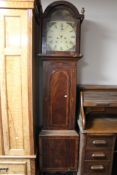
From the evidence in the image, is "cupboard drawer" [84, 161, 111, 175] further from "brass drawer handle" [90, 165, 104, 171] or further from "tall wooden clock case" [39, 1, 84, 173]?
"tall wooden clock case" [39, 1, 84, 173]

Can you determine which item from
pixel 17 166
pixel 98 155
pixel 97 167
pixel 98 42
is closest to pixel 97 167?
pixel 97 167

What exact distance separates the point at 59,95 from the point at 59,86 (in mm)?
101

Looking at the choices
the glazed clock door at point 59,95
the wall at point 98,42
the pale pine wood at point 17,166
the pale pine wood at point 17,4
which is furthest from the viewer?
the wall at point 98,42

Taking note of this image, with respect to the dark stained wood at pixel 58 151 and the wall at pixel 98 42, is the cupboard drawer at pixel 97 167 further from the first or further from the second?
the wall at pixel 98 42

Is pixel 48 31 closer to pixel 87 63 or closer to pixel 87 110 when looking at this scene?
pixel 87 63

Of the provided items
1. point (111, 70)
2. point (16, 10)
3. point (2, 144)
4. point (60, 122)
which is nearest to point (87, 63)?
point (111, 70)

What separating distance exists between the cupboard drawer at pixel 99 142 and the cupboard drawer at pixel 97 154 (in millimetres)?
55

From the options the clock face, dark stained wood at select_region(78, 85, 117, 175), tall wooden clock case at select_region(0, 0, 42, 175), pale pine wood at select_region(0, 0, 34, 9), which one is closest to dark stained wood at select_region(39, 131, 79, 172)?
dark stained wood at select_region(78, 85, 117, 175)

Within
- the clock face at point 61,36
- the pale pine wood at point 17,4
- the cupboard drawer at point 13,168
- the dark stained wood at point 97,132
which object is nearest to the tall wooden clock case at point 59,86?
the clock face at point 61,36

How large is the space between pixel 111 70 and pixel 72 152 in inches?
43.9

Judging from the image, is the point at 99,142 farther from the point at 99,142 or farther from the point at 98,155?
the point at 98,155

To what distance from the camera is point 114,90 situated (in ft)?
6.46

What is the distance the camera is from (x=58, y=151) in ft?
6.41

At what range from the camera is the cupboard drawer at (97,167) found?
1899 millimetres
